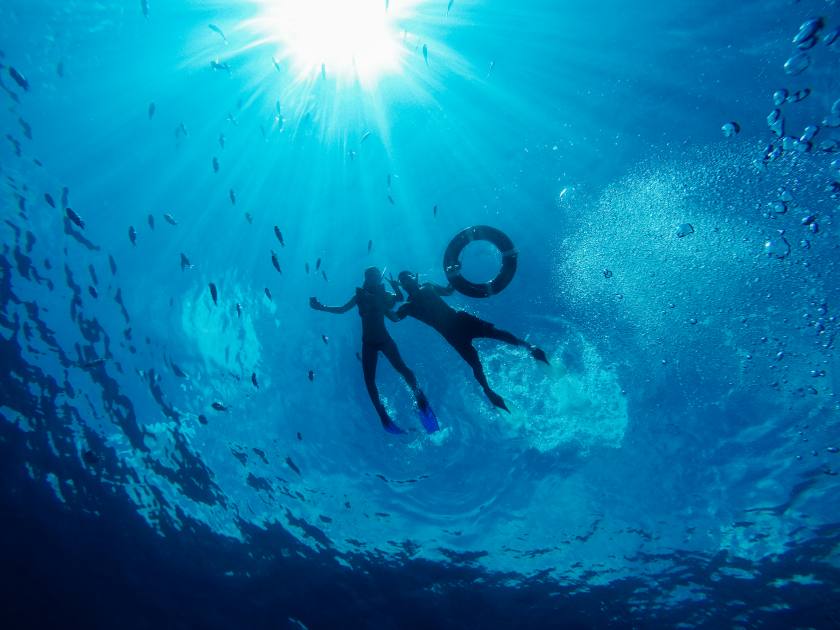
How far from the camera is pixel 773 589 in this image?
18.0 meters

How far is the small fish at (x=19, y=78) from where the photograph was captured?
11.2 meters

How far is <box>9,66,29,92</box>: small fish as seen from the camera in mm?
11219

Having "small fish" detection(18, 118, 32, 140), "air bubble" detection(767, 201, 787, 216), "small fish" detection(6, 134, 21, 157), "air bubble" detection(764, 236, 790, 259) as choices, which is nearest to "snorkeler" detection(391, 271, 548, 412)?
"air bubble" detection(767, 201, 787, 216)

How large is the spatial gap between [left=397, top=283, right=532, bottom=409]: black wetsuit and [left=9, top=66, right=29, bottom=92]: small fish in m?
10.8

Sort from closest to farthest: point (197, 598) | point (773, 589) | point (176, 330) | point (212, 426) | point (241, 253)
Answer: point (241, 253) → point (176, 330) → point (212, 426) → point (773, 589) → point (197, 598)

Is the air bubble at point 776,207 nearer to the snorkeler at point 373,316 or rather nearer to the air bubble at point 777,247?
the air bubble at point 777,247

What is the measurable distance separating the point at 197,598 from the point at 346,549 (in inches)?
334

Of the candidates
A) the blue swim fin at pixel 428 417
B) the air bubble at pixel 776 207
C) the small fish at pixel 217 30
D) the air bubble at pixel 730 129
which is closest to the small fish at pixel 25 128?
the small fish at pixel 217 30

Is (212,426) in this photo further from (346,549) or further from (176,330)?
(346,549)

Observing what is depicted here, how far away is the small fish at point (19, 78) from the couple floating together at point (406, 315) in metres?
9.52

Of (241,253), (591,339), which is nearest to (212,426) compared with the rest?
(241,253)

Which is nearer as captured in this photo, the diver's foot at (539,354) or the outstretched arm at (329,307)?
the diver's foot at (539,354)

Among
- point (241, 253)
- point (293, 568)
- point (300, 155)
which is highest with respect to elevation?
point (300, 155)

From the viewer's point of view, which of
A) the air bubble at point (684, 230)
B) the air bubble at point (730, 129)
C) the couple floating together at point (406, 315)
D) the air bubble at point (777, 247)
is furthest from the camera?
the air bubble at point (684, 230)
